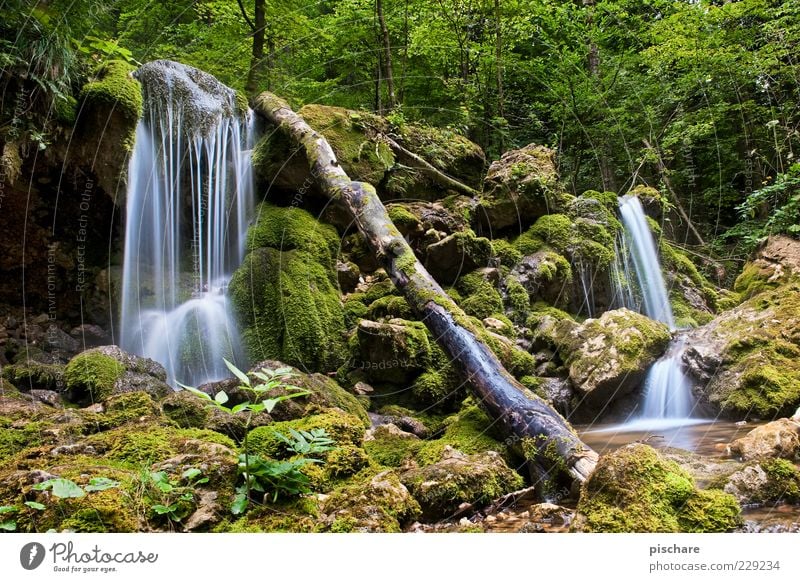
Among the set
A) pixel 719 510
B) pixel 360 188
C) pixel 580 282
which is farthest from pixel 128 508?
pixel 580 282

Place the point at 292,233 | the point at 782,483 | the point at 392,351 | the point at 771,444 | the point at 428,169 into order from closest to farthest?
the point at 782,483, the point at 771,444, the point at 392,351, the point at 292,233, the point at 428,169

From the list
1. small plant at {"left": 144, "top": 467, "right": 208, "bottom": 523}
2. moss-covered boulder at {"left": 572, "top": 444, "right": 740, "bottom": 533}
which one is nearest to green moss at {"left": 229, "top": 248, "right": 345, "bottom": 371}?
small plant at {"left": 144, "top": 467, "right": 208, "bottom": 523}

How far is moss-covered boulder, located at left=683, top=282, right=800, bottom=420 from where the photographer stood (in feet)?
14.6

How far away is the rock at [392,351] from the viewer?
16.4 feet

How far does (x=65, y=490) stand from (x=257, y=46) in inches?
322

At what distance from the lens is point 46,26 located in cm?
441

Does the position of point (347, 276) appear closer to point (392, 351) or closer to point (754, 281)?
point (392, 351)

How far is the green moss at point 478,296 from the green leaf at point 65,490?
17.0 ft

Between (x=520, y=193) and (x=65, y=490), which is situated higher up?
(x=520, y=193)

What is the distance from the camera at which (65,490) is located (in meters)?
1.64

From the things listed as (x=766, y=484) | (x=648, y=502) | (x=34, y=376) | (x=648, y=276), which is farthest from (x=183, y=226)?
(x=648, y=276)

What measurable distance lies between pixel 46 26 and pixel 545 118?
20.4 ft
